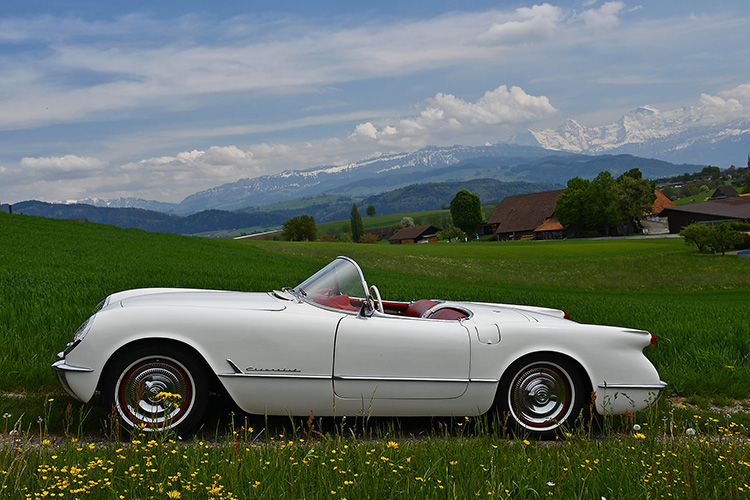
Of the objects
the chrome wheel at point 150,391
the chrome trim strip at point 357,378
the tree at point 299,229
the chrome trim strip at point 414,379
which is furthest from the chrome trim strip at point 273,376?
the tree at point 299,229

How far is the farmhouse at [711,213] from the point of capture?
74.9 metres

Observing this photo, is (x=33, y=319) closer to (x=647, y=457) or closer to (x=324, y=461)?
(x=324, y=461)

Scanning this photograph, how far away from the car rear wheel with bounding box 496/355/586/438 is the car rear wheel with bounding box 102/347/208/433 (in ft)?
8.13

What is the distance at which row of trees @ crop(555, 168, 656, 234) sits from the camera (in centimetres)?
8038

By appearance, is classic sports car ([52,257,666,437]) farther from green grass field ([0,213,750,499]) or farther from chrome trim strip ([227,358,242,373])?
green grass field ([0,213,750,499])

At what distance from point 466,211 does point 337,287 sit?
107912mm

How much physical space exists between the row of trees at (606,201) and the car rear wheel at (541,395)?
83.2 meters

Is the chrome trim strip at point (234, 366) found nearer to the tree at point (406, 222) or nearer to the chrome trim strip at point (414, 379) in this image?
the chrome trim strip at point (414, 379)

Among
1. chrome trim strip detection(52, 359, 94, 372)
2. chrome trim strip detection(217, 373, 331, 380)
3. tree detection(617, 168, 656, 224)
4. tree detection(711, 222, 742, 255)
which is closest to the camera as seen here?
chrome trim strip detection(52, 359, 94, 372)

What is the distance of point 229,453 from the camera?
3.44 metres

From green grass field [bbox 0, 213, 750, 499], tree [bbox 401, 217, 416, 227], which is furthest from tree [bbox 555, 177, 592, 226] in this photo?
tree [bbox 401, 217, 416, 227]

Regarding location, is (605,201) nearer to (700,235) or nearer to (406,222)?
(700,235)

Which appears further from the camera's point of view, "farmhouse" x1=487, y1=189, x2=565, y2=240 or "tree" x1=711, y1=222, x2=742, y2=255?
"farmhouse" x1=487, y1=189, x2=565, y2=240

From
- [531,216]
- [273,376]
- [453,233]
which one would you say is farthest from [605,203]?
[273,376]
